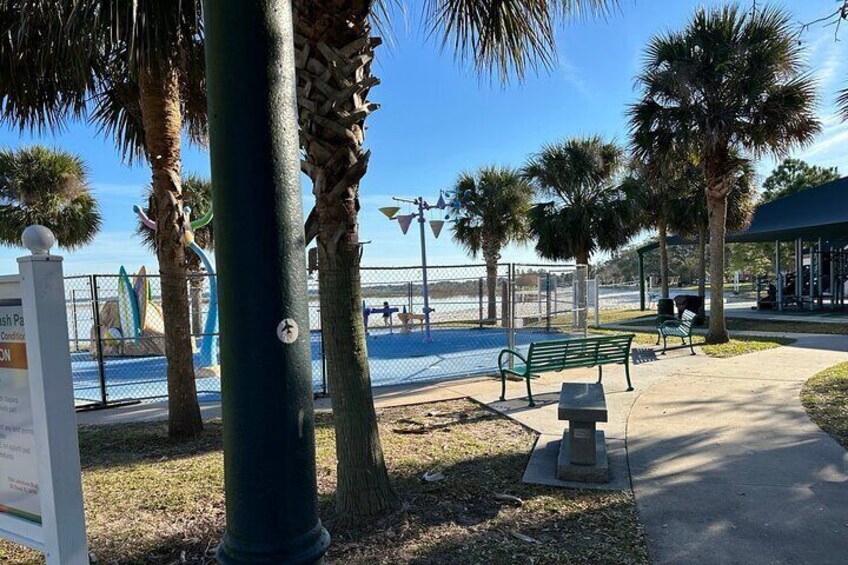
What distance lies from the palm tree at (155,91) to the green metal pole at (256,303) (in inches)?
134

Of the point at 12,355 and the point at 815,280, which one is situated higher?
the point at 12,355

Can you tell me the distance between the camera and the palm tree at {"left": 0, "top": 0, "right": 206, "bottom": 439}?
454 centimetres

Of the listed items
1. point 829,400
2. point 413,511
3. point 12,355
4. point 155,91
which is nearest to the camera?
point 12,355

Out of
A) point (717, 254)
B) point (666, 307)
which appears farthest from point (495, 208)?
point (717, 254)

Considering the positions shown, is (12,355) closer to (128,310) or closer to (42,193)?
(128,310)

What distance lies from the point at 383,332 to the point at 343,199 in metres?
18.5

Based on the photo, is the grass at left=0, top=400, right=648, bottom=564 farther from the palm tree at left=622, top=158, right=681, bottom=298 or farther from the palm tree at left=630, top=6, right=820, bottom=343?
the palm tree at left=622, top=158, right=681, bottom=298

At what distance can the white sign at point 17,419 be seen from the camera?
2416mm

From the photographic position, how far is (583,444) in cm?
457

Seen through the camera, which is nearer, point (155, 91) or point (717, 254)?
point (155, 91)

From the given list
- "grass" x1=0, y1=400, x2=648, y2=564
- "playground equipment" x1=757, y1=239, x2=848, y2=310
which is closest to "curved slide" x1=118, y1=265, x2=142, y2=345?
"grass" x1=0, y1=400, x2=648, y2=564

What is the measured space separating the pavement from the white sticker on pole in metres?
2.86

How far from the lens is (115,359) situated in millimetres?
15688

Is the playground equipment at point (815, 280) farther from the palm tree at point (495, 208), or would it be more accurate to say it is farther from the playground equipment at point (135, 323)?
the playground equipment at point (135, 323)
